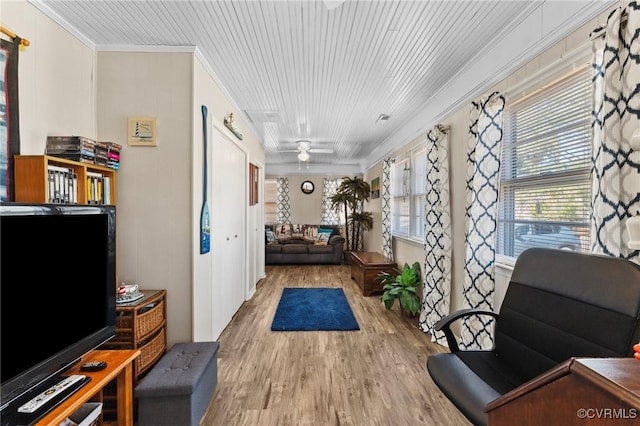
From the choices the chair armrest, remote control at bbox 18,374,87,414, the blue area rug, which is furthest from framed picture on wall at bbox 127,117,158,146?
the chair armrest

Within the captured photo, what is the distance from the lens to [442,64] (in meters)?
2.47

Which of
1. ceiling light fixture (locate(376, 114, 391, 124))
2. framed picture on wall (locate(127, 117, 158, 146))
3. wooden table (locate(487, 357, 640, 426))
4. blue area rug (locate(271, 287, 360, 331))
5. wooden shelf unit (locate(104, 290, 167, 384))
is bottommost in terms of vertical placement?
blue area rug (locate(271, 287, 360, 331))

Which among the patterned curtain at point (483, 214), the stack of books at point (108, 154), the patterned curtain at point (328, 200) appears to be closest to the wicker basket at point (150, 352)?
the stack of books at point (108, 154)

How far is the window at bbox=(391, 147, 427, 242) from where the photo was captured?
153 inches

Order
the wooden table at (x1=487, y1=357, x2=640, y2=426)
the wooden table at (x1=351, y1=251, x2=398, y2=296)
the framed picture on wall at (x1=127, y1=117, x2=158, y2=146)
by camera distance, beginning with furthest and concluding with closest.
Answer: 1. the wooden table at (x1=351, y1=251, x2=398, y2=296)
2. the framed picture on wall at (x1=127, y1=117, x2=158, y2=146)
3. the wooden table at (x1=487, y1=357, x2=640, y2=426)

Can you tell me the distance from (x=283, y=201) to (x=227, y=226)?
4811mm

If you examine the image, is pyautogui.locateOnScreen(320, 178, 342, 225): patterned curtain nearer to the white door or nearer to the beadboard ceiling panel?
the white door

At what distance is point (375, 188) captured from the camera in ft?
20.4

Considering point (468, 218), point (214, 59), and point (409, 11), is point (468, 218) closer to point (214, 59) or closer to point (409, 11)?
point (409, 11)

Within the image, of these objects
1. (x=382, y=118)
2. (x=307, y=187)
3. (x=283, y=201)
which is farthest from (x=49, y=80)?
(x=307, y=187)

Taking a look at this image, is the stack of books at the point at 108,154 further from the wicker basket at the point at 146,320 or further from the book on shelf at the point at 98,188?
the wicker basket at the point at 146,320

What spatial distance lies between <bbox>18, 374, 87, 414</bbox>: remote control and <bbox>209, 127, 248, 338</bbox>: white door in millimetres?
1437

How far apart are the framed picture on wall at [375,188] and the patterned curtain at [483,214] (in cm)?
363

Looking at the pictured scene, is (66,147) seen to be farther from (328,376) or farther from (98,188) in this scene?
(328,376)
